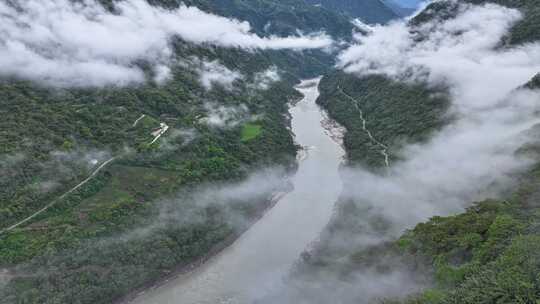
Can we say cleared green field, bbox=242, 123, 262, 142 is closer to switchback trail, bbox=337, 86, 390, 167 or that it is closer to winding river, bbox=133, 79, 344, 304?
winding river, bbox=133, 79, 344, 304

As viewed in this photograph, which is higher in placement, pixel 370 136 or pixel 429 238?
pixel 370 136

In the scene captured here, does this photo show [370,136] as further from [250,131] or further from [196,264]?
[196,264]

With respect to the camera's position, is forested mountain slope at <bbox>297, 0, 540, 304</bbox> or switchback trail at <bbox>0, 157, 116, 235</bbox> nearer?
forested mountain slope at <bbox>297, 0, 540, 304</bbox>

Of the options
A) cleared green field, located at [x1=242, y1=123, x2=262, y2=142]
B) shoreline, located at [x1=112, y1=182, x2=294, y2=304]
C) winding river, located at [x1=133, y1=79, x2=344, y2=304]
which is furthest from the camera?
cleared green field, located at [x1=242, y1=123, x2=262, y2=142]

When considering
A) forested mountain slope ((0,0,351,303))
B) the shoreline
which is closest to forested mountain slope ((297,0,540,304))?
the shoreline

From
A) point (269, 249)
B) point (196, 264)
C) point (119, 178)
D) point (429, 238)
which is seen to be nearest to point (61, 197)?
point (119, 178)

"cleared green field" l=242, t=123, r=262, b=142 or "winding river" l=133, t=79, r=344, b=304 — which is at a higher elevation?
"cleared green field" l=242, t=123, r=262, b=142

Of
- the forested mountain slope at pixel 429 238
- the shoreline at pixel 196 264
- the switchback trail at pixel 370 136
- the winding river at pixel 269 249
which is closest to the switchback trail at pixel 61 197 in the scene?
the shoreline at pixel 196 264

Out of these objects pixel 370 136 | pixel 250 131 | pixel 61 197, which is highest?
pixel 370 136

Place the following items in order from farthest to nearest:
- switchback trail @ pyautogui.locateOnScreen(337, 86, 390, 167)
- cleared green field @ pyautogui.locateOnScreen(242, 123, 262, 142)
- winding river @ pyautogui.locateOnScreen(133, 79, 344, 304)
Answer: cleared green field @ pyautogui.locateOnScreen(242, 123, 262, 142), switchback trail @ pyautogui.locateOnScreen(337, 86, 390, 167), winding river @ pyautogui.locateOnScreen(133, 79, 344, 304)
